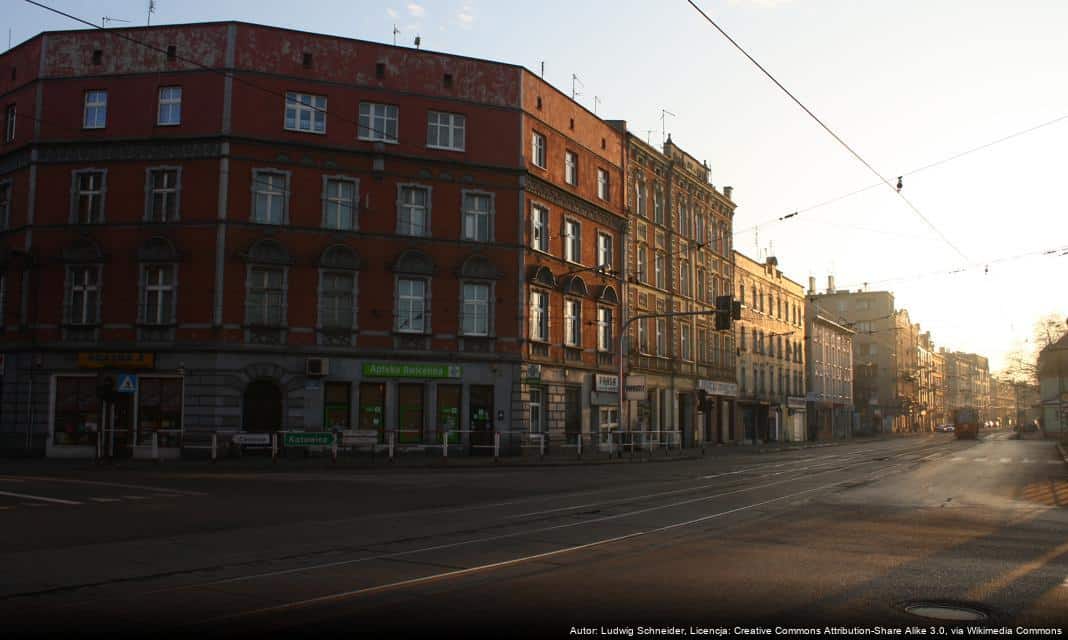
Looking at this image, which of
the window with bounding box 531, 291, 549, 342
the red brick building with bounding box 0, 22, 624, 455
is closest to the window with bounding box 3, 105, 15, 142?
the red brick building with bounding box 0, 22, 624, 455

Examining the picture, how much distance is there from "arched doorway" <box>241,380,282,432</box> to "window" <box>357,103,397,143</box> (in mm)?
10392

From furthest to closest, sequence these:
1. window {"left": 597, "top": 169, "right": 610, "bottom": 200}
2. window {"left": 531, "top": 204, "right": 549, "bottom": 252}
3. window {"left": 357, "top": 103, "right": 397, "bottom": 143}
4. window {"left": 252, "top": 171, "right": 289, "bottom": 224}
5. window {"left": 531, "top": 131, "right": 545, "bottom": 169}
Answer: window {"left": 597, "top": 169, "right": 610, "bottom": 200}, window {"left": 531, "top": 131, "right": 545, "bottom": 169}, window {"left": 531, "top": 204, "right": 549, "bottom": 252}, window {"left": 357, "top": 103, "right": 397, "bottom": 143}, window {"left": 252, "top": 171, "right": 289, "bottom": 224}

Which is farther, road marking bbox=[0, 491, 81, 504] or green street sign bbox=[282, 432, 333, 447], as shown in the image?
green street sign bbox=[282, 432, 333, 447]

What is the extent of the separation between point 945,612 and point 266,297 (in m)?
27.9

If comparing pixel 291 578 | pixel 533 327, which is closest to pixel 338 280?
pixel 533 327

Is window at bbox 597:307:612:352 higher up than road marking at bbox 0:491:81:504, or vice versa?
window at bbox 597:307:612:352

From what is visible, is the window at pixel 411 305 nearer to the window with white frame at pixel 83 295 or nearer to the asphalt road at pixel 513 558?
the window with white frame at pixel 83 295

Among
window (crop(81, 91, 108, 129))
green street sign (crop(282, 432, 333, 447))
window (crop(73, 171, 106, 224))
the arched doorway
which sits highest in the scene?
window (crop(81, 91, 108, 129))

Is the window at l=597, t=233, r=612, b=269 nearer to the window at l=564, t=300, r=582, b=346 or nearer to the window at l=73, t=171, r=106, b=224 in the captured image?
the window at l=564, t=300, r=582, b=346

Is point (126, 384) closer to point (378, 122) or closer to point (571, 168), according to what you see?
point (378, 122)

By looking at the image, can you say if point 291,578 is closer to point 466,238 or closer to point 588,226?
point 466,238

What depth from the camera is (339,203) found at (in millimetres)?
33062

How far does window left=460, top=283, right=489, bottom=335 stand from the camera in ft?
114

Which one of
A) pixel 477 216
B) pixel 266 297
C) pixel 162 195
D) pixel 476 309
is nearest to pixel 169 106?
pixel 162 195
